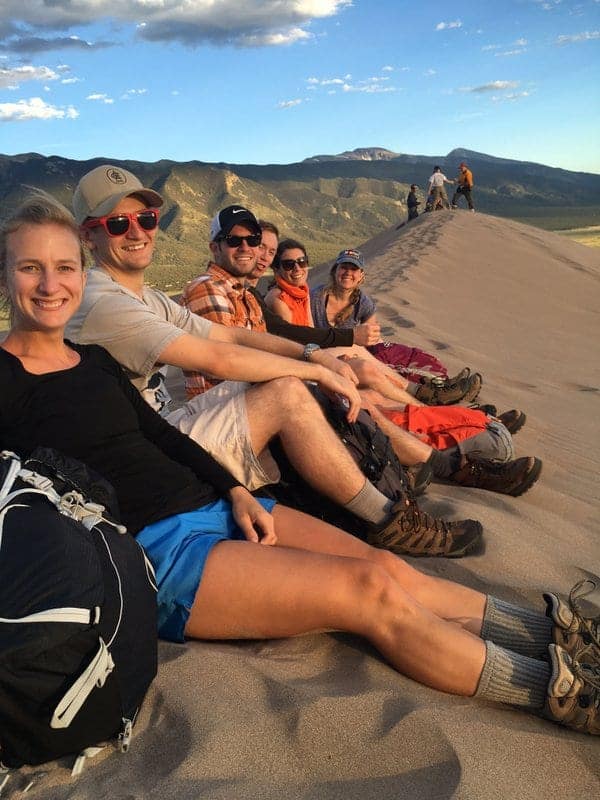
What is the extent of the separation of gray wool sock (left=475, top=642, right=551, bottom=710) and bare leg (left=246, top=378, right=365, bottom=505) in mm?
978

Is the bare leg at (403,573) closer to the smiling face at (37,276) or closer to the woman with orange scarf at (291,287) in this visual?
the smiling face at (37,276)

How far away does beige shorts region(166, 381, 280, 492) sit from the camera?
309 centimetres

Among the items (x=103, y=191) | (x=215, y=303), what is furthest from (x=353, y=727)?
(x=215, y=303)

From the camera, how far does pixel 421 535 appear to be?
10.4 feet

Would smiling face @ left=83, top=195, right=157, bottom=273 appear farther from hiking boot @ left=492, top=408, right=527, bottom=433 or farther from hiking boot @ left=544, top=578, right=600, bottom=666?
hiking boot @ left=492, top=408, right=527, bottom=433

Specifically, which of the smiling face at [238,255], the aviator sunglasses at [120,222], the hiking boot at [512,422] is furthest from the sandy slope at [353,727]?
the aviator sunglasses at [120,222]

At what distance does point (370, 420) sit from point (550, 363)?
5968mm

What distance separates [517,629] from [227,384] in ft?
5.22

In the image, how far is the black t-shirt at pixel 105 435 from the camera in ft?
7.84

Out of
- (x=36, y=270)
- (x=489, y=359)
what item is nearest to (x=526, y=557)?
(x=36, y=270)

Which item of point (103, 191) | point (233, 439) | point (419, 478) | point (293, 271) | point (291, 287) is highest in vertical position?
point (103, 191)

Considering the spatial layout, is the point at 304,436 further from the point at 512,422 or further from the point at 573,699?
the point at 512,422

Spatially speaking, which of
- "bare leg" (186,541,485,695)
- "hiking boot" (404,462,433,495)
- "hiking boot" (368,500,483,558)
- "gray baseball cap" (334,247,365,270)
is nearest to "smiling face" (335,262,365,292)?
"gray baseball cap" (334,247,365,270)

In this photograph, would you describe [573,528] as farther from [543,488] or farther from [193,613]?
[193,613]
